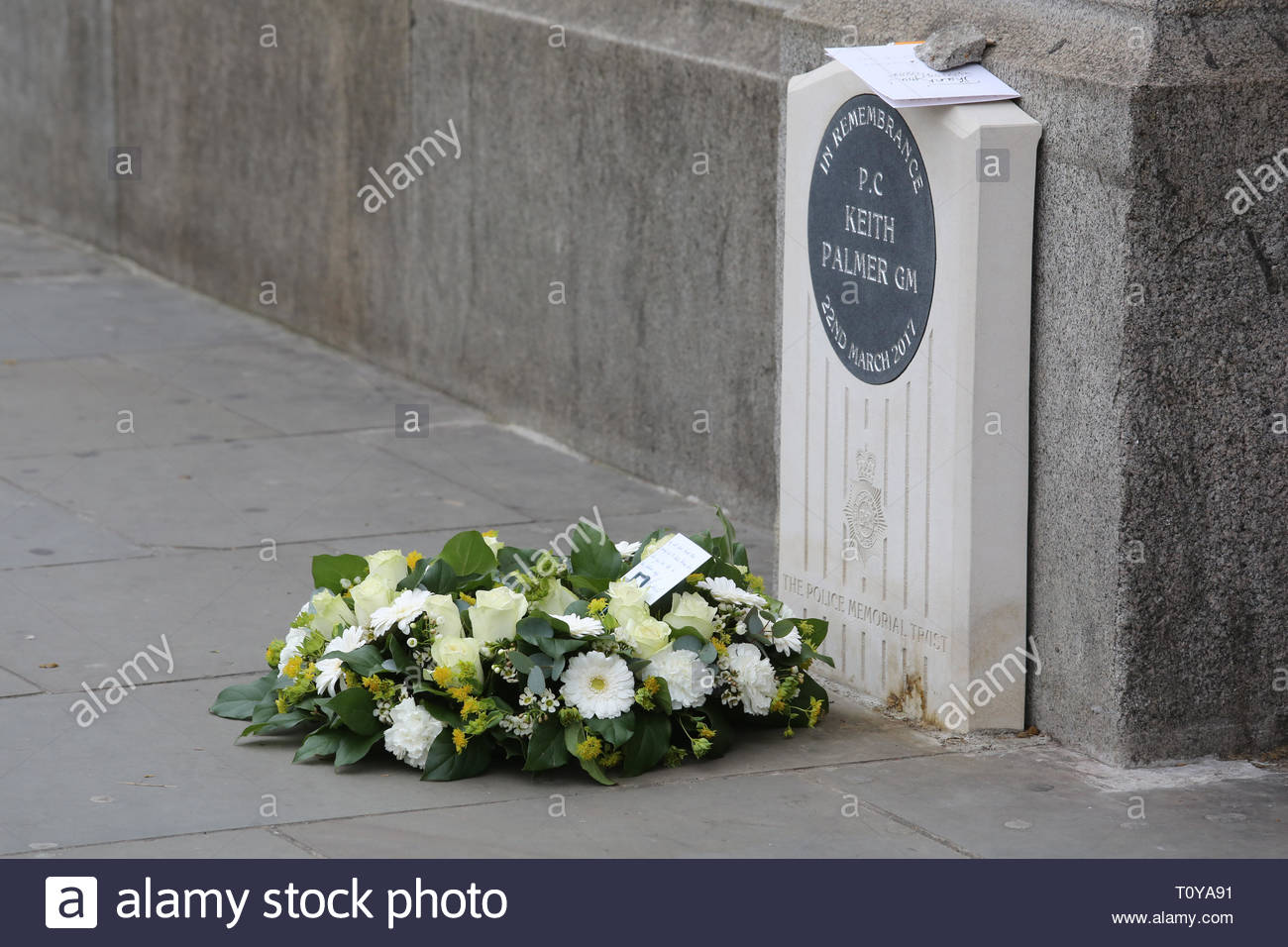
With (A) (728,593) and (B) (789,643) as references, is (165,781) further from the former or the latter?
(B) (789,643)

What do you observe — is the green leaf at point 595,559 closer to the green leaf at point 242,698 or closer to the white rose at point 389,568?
the white rose at point 389,568

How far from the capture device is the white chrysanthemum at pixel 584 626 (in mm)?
5281

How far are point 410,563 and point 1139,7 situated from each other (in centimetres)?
235

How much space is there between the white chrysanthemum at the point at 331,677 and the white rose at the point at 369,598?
149 millimetres

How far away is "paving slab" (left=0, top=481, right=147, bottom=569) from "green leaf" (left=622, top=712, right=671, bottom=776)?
8.74 ft

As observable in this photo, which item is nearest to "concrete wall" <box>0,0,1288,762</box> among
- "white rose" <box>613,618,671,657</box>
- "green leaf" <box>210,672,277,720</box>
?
"white rose" <box>613,618,671,657</box>

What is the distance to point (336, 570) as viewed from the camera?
5.70 metres

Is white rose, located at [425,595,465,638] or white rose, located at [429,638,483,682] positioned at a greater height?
white rose, located at [425,595,465,638]

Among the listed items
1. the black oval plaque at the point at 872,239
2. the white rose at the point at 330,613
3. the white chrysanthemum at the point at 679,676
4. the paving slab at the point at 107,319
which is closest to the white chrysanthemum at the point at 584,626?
the white chrysanthemum at the point at 679,676

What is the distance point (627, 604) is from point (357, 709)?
0.72 m

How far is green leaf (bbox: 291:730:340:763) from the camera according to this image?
5.35 meters

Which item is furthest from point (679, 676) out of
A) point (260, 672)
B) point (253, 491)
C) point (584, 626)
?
point (253, 491)

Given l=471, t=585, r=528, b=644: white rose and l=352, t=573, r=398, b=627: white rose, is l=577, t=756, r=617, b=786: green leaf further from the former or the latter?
l=352, t=573, r=398, b=627: white rose

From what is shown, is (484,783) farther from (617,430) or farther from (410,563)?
(617,430)
